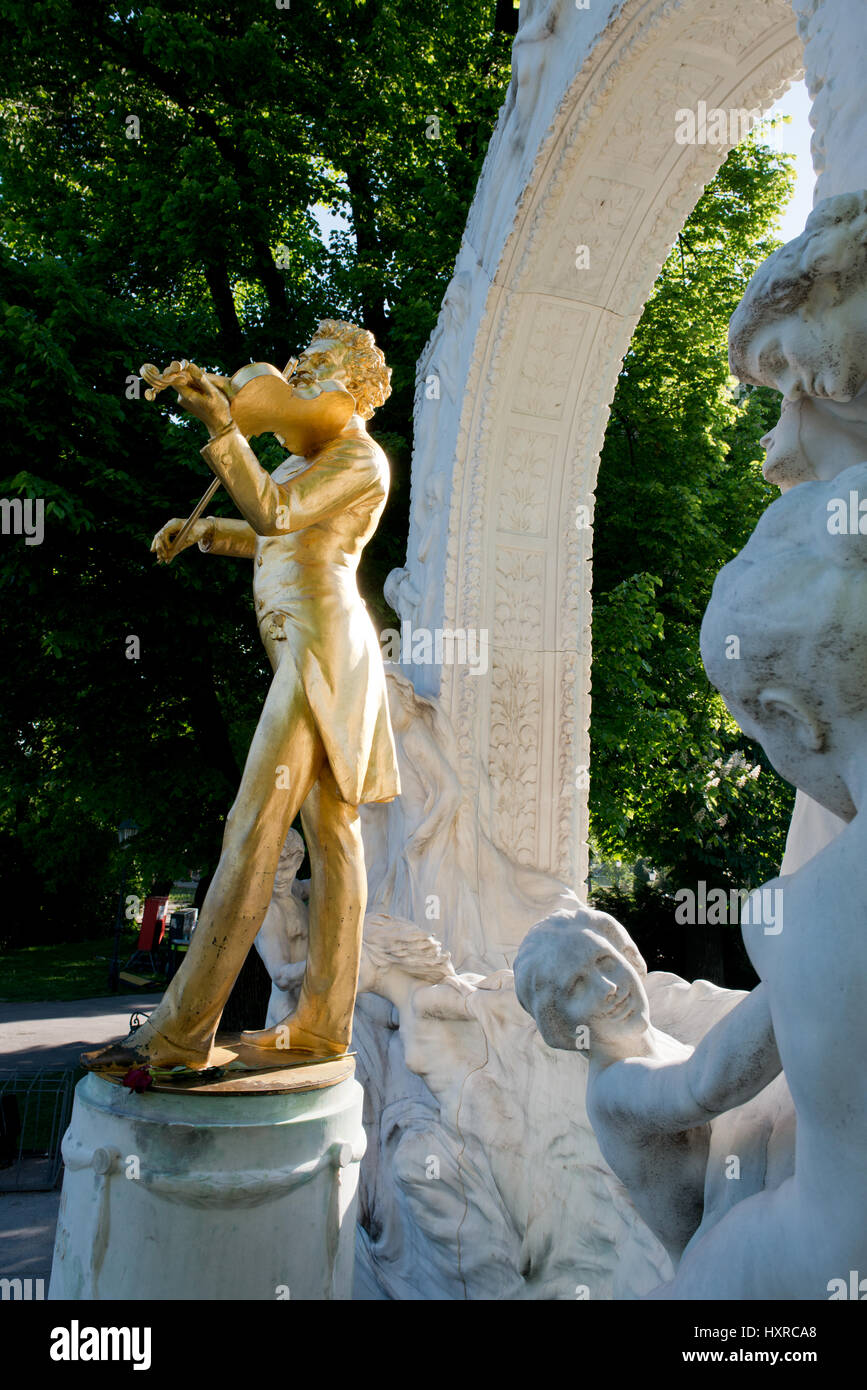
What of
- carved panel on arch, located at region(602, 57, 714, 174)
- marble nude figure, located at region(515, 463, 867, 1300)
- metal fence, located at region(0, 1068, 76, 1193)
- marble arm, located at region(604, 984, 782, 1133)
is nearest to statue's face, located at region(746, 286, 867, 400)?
marble nude figure, located at region(515, 463, 867, 1300)

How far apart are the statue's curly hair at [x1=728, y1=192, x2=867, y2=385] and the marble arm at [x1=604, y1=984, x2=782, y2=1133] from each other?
946mm

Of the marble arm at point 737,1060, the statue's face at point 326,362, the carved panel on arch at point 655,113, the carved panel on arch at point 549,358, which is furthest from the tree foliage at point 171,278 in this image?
the marble arm at point 737,1060

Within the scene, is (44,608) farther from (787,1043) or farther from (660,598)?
(787,1043)

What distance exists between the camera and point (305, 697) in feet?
10.2

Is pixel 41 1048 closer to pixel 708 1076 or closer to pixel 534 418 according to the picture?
pixel 534 418

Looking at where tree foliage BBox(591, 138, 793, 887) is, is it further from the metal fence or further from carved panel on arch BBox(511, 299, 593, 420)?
the metal fence

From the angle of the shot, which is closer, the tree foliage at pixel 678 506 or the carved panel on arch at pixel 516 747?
the carved panel on arch at pixel 516 747

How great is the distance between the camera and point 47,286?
7.31 m

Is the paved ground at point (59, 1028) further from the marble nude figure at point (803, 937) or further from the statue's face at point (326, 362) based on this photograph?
the marble nude figure at point (803, 937)

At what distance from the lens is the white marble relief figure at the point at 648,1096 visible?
1597 mm

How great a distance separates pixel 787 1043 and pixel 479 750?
388 centimetres

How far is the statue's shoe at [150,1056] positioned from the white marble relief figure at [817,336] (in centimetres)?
209

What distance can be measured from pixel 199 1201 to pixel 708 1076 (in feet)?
5.03
